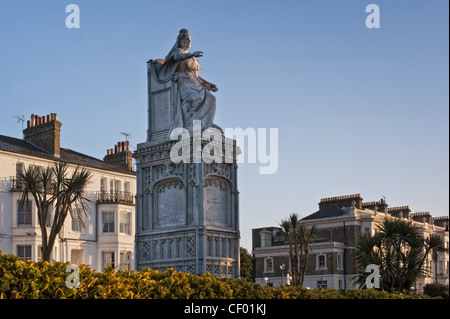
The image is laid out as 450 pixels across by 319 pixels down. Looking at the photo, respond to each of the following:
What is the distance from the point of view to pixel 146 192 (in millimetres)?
19672

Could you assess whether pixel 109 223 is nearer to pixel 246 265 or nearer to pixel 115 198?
pixel 115 198

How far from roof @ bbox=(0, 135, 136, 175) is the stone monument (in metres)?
29.3

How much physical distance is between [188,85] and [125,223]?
1317 inches

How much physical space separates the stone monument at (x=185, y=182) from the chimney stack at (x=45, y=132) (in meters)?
31.3

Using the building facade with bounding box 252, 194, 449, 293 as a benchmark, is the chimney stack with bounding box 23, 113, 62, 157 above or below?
above

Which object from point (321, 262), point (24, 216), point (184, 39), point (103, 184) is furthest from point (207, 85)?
point (321, 262)

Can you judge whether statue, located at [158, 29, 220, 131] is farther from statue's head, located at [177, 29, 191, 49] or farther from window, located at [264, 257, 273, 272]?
window, located at [264, 257, 273, 272]

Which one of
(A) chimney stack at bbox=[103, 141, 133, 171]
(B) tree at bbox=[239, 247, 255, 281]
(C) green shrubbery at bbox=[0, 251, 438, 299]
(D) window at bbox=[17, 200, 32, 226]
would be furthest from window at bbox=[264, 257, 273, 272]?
(C) green shrubbery at bbox=[0, 251, 438, 299]

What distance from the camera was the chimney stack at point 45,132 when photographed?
164 ft

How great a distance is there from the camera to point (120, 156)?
56.1 m

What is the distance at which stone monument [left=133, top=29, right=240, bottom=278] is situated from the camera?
1841 cm

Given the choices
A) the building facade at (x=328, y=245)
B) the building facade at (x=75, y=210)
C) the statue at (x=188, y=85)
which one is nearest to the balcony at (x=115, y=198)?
the building facade at (x=75, y=210)

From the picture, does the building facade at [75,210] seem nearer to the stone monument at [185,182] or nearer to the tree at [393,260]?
the tree at [393,260]

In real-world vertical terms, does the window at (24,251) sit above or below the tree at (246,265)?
above
